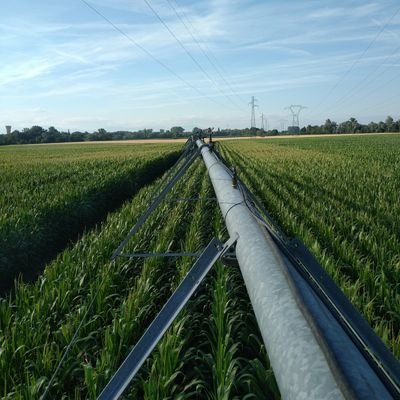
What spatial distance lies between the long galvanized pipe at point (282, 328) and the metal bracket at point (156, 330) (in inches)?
8.4

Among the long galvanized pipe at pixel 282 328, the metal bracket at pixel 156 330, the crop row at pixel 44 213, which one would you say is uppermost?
the long galvanized pipe at pixel 282 328

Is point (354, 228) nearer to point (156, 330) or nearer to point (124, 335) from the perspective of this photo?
point (124, 335)

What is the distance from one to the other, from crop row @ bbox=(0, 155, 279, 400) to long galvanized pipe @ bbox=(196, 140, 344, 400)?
3.19 ft

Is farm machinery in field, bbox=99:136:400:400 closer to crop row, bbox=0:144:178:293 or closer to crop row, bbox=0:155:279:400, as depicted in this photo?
crop row, bbox=0:155:279:400

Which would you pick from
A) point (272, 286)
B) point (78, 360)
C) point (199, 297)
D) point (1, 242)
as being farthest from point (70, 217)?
point (272, 286)

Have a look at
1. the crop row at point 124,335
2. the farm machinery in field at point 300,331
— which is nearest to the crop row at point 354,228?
the crop row at point 124,335

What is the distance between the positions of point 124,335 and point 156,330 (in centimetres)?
183

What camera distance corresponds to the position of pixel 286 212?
26.7ft

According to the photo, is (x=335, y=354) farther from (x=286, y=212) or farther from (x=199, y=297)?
(x=286, y=212)

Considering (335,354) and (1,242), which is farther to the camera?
(1,242)

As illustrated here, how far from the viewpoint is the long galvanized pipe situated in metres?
1.13

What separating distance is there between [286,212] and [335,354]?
7.07m

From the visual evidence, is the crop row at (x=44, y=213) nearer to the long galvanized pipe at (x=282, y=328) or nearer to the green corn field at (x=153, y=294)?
the green corn field at (x=153, y=294)

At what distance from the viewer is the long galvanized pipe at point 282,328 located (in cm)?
113
